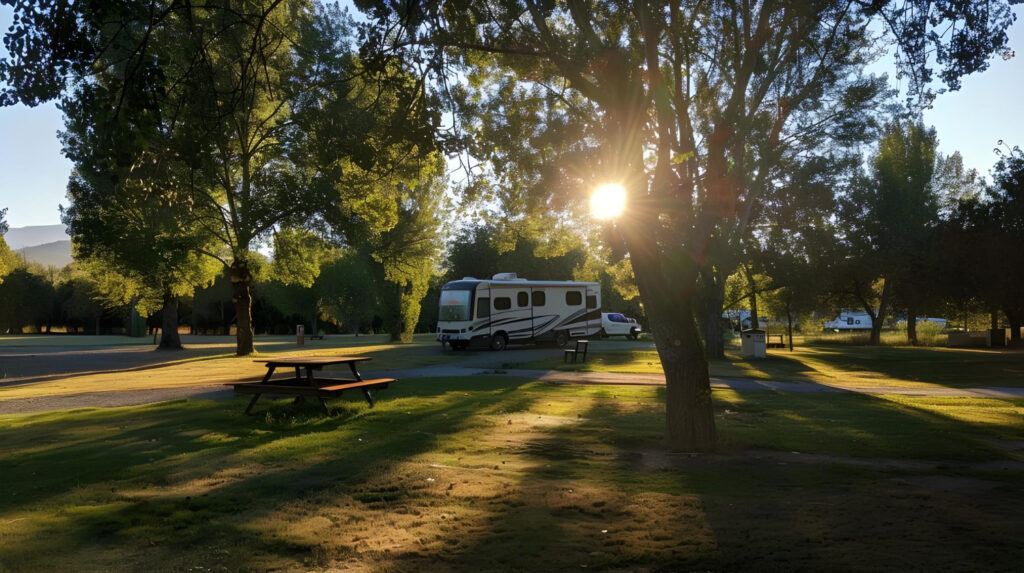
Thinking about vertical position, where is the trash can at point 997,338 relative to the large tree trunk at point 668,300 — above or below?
below

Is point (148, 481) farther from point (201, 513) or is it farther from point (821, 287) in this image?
point (821, 287)

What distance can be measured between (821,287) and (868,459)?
3214cm

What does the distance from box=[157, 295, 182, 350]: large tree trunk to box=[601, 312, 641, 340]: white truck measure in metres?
25.0

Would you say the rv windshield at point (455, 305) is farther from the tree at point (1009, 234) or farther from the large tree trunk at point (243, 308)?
the tree at point (1009, 234)

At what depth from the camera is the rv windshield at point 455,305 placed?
30422mm

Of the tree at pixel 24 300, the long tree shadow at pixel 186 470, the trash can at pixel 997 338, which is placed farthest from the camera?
the tree at pixel 24 300

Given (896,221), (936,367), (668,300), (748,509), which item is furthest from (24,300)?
(748,509)

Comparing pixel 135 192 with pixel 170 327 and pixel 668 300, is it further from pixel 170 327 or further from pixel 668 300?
pixel 170 327

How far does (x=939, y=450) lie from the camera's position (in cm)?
807

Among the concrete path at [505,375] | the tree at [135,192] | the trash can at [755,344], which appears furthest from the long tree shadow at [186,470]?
the trash can at [755,344]

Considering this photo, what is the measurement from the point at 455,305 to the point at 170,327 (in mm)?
17152

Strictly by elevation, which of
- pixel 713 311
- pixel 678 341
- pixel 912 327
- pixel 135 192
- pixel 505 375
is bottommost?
pixel 505 375

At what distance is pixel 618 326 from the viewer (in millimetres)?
45625

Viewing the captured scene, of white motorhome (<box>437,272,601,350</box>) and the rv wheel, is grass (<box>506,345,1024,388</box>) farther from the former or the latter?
the rv wheel
